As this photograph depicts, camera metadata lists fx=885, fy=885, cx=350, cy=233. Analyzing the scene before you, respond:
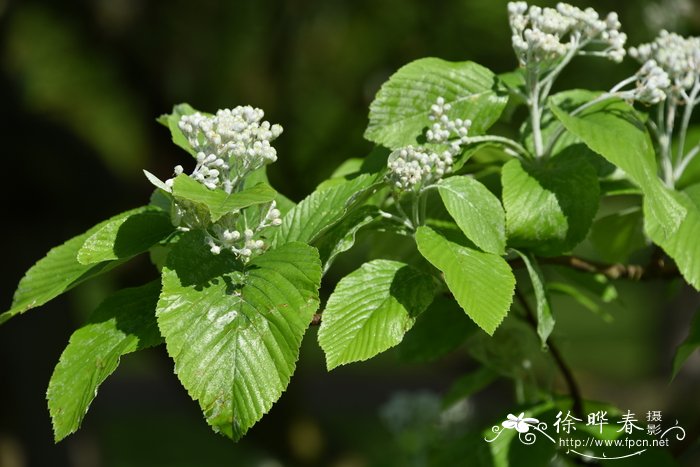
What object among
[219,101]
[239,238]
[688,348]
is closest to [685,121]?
[688,348]

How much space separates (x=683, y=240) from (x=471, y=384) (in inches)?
26.2

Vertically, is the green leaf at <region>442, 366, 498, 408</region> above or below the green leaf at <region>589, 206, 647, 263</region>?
below

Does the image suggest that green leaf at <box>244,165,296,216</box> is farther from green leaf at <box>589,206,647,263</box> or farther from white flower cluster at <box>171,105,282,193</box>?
green leaf at <box>589,206,647,263</box>

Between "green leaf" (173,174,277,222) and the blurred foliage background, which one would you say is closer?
"green leaf" (173,174,277,222)

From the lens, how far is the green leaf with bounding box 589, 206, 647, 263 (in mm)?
1522

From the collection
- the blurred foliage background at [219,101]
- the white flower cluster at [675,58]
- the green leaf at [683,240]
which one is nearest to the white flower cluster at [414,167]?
the green leaf at [683,240]

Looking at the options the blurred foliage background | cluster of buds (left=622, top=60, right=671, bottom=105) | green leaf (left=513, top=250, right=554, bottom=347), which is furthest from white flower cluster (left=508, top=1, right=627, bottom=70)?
the blurred foliage background

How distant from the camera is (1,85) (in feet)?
15.1

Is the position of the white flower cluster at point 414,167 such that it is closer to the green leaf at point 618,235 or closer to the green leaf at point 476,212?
the green leaf at point 476,212

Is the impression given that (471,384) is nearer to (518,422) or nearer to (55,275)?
(518,422)

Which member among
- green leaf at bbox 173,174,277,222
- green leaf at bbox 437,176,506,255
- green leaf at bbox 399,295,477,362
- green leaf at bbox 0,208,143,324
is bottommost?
green leaf at bbox 399,295,477,362

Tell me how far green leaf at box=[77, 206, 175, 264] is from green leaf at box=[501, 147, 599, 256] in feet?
1.49

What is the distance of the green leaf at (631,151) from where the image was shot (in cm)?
112

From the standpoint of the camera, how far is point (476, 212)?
1131 mm
